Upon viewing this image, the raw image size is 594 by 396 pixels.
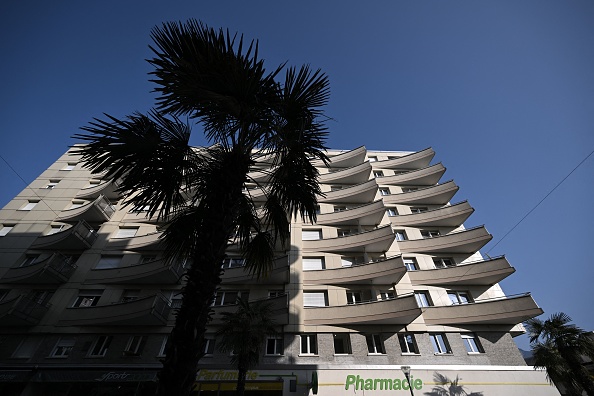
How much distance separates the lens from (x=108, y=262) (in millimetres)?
19969

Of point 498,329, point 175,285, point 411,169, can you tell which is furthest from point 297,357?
point 411,169

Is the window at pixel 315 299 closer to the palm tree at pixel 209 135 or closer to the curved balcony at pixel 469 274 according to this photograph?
the curved balcony at pixel 469 274

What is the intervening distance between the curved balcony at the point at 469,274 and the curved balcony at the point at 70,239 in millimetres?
24026

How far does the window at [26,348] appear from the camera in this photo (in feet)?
51.2

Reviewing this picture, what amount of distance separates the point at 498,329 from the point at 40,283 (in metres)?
29.6

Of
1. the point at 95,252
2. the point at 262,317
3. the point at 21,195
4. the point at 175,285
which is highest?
the point at 21,195

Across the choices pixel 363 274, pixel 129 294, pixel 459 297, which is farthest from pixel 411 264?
pixel 129 294

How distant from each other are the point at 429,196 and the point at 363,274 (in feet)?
35.2

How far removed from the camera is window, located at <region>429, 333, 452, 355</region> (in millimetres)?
15297

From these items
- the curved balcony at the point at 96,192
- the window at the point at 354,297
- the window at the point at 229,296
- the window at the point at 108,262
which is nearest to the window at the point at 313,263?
the window at the point at 354,297

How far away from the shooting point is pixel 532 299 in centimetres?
1503

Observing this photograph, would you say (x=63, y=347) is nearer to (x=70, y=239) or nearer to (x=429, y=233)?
(x=70, y=239)

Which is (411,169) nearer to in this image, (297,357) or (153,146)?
(297,357)

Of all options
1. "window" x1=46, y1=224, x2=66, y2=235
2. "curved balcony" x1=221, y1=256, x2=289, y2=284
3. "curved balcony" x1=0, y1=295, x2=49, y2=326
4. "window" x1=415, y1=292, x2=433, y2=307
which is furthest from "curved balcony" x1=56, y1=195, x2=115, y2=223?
"window" x1=415, y1=292, x2=433, y2=307
